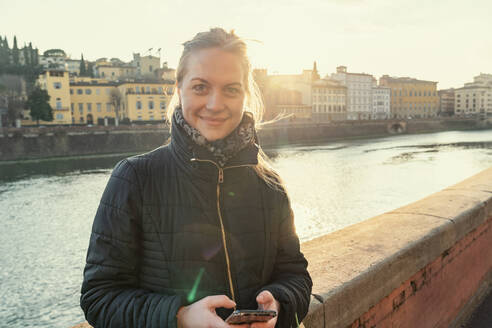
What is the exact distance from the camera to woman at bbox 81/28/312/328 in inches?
37.0

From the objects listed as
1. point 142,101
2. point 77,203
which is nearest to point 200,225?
point 77,203

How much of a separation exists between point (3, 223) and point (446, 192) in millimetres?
10899

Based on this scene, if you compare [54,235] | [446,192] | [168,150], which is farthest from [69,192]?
[168,150]

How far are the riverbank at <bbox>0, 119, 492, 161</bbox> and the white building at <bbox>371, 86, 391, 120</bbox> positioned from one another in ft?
81.9

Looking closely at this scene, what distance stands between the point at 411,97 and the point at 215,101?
79142 millimetres

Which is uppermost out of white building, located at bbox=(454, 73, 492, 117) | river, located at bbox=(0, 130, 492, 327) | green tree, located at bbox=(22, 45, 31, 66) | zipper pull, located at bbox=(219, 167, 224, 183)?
green tree, located at bbox=(22, 45, 31, 66)

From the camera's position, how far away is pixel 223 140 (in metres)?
1.09

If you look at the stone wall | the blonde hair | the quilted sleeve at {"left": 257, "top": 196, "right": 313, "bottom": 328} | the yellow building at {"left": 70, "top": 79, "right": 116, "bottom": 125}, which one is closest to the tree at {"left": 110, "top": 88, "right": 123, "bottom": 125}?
the yellow building at {"left": 70, "top": 79, "right": 116, "bottom": 125}

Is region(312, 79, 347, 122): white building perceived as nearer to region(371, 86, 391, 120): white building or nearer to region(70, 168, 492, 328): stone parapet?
region(371, 86, 391, 120): white building

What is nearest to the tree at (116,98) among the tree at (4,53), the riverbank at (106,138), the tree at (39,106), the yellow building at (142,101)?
the yellow building at (142,101)

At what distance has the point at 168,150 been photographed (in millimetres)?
1088

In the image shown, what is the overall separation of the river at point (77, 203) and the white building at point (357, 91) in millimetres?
40219

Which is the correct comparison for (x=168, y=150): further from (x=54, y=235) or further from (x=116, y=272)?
(x=54, y=235)

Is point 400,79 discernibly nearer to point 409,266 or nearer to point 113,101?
point 113,101
